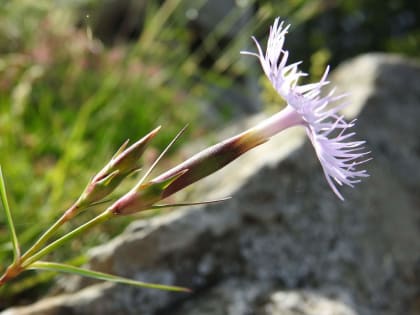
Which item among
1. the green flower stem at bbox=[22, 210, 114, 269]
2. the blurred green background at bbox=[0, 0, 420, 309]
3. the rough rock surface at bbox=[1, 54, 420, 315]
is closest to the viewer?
the green flower stem at bbox=[22, 210, 114, 269]

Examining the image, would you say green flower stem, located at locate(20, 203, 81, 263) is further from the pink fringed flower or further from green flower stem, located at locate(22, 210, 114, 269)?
the pink fringed flower

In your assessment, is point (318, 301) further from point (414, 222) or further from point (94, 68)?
point (94, 68)

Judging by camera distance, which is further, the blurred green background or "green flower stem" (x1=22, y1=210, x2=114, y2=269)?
the blurred green background

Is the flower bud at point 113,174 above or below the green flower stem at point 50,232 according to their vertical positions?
A: above

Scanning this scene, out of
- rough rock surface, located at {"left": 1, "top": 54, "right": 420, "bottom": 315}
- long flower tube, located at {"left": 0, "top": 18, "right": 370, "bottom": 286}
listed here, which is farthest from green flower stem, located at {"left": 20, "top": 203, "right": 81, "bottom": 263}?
rough rock surface, located at {"left": 1, "top": 54, "right": 420, "bottom": 315}

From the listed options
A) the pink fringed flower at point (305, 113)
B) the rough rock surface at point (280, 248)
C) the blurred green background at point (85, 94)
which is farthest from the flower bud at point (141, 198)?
the rough rock surface at point (280, 248)

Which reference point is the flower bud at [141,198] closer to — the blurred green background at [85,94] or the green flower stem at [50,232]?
the green flower stem at [50,232]
